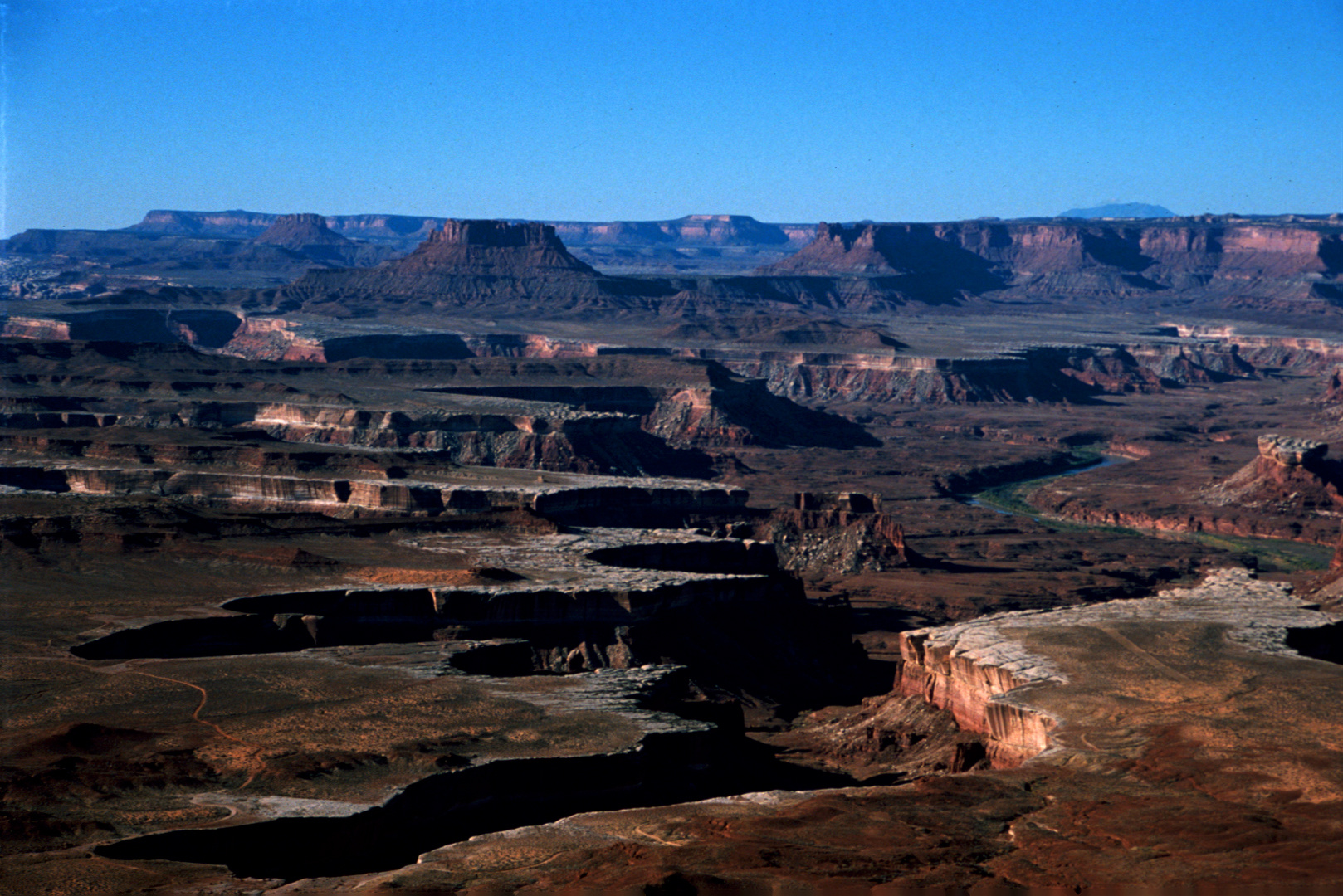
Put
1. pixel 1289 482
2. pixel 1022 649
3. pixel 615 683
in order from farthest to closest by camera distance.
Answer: pixel 1289 482
pixel 1022 649
pixel 615 683

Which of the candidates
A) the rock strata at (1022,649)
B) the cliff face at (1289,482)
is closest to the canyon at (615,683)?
the rock strata at (1022,649)

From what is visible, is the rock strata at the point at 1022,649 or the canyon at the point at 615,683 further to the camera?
the rock strata at the point at 1022,649

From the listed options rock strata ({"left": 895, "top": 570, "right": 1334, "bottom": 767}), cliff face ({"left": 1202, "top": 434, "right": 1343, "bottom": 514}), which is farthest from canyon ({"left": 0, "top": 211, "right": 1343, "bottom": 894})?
cliff face ({"left": 1202, "top": 434, "right": 1343, "bottom": 514})

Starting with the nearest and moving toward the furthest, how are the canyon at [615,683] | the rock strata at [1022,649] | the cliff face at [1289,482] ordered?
1. the canyon at [615,683]
2. the rock strata at [1022,649]
3. the cliff face at [1289,482]

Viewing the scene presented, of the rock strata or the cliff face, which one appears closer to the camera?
the rock strata

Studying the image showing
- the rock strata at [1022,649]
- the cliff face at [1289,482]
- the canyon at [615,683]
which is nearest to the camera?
the canyon at [615,683]

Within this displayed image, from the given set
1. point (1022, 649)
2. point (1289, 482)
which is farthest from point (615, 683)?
point (1289, 482)

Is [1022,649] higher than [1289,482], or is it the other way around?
[1022,649]

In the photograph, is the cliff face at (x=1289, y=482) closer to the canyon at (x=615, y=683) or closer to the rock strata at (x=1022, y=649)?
the canyon at (x=615, y=683)

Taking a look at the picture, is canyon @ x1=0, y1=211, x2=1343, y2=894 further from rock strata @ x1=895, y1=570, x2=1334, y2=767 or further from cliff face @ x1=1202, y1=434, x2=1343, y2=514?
cliff face @ x1=1202, y1=434, x2=1343, y2=514

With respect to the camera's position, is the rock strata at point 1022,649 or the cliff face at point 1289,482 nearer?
the rock strata at point 1022,649

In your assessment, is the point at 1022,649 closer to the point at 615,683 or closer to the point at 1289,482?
the point at 615,683

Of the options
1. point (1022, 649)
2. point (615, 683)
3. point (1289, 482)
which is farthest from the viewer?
point (1289, 482)
